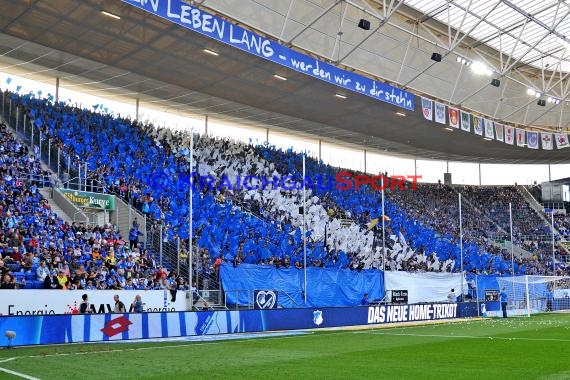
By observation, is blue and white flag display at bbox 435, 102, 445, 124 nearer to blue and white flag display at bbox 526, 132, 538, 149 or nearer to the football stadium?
the football stadium

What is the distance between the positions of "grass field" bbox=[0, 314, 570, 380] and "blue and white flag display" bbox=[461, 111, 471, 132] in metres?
22.8

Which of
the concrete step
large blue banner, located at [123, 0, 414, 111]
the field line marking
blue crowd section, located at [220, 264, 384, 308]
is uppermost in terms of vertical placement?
large blue banner, located at [123, 0, 414, 111]

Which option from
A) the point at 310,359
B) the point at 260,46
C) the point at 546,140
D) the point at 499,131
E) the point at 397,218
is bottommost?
the point at 310,359

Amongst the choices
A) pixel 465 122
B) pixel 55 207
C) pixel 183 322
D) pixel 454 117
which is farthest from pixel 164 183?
Result: pixel 465 122

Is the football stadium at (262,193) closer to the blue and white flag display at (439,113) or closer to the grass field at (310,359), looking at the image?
the grass field at (310,359)

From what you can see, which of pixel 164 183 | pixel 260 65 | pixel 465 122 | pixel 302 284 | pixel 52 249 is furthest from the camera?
pixel 465 122

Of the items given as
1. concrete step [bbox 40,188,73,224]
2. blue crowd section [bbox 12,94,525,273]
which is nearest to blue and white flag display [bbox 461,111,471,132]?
blue crowd section [bbox 12,94,525,273]

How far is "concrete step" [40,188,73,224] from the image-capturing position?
86.2ft

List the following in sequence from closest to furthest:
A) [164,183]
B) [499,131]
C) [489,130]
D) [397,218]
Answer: [164,183] → [489,130] → [499,131] → [397,218]

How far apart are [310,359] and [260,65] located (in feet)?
66.7

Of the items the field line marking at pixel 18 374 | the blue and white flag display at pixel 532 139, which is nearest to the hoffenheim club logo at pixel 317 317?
the field line marking at pixel 18 374

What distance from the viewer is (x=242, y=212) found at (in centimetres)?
Answer: 3519

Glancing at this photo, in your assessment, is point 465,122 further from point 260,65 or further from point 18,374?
point 18,374

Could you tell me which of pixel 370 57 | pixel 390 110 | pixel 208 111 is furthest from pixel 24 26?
pixel 390 110
